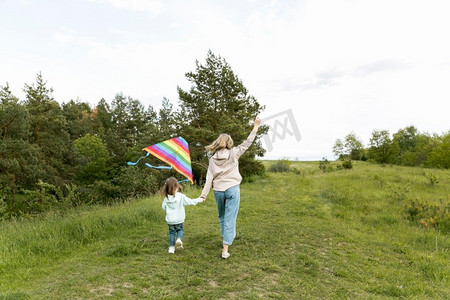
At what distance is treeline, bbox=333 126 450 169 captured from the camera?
33.2m

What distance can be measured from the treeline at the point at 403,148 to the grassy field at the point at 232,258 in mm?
30469

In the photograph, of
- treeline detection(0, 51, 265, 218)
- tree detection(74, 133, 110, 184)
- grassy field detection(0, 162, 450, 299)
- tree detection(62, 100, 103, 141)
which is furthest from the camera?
tree detection(62, 100, 103, 141)

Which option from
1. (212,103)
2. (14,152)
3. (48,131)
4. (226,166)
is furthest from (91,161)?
(226,166)

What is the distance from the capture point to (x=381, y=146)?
41.0 meters

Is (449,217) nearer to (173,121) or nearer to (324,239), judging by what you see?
(324,239)

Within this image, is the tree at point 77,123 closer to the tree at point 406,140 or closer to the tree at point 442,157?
the tree at point 442,157

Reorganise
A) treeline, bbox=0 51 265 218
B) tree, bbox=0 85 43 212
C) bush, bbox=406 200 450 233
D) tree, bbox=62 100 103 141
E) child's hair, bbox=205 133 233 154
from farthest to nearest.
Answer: tree, bbox=62 100 103 141 < tree, bbox=0 85 43 212 < treeline, bbox=0 51 265 218 < bush, bbox=406 200 450 233 < child's hair, bbox=205 133 233 154

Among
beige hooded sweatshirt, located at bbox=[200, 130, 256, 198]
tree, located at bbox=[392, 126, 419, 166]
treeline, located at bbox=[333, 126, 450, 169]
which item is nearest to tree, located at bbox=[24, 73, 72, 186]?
beige hooded sweatshirt, located at bbox=[200, 130, 256, 198]

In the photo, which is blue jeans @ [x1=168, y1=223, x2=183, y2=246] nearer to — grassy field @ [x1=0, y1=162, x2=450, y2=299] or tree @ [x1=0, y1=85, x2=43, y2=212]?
grassy field @ [x1=0, y1=162, x2=450, y2=299]

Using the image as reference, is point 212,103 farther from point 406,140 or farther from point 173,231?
point 406,140

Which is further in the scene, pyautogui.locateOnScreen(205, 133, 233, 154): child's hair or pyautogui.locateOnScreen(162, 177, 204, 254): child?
pyautogui.locateOnScreen(162, 177, 204, 254): child

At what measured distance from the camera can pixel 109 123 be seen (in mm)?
48719

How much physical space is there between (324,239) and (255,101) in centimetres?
1857

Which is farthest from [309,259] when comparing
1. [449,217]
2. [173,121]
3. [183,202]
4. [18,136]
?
[18,136]
